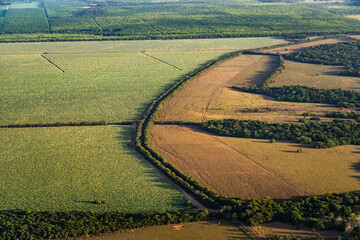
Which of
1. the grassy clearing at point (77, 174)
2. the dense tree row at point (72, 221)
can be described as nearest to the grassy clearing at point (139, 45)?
the grassy clearing at point (77, 174)

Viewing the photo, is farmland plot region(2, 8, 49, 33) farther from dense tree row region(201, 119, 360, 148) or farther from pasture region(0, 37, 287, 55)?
dense tree row region(201, 119, 360, 148)

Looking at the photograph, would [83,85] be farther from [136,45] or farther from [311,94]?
[311,94]

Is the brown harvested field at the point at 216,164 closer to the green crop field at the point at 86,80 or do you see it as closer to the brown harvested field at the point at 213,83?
the brown harvested field at the point at 213,83

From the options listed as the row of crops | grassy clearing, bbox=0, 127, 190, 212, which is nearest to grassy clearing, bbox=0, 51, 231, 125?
grassy clearing, bbox=0, 127, 190, 212

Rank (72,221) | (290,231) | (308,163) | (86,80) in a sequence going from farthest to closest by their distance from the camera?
(86,80)
(308,163)
(72,221)
(290,231)

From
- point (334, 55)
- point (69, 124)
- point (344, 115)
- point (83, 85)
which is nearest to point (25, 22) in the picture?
point (83, 85)
